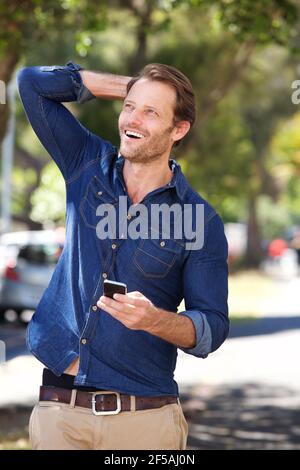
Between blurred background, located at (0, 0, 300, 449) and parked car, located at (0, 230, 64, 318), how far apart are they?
24mm

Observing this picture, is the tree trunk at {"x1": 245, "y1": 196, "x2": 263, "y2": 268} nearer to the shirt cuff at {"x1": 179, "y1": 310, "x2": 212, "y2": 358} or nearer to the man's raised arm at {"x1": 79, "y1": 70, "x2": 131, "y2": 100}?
the man's raised arm at {"x1": 79, "y1": 70, "x2": 131, "y2": 100}

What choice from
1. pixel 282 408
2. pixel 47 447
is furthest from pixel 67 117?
pixel 282 408

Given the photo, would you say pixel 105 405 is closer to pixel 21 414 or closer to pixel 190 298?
pixel 190 298

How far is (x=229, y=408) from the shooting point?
467 inches

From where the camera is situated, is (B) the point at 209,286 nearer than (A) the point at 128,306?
No

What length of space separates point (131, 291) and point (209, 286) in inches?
10.1

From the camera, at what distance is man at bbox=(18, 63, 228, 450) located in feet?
12.3

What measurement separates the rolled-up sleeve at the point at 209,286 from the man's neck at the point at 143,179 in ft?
0.79

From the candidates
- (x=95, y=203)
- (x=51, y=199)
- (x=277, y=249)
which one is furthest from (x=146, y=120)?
(x=277, y=249)

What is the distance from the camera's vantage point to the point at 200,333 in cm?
361

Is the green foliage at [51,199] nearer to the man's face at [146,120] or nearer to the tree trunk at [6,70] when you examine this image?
the tree trunk at [6,70]

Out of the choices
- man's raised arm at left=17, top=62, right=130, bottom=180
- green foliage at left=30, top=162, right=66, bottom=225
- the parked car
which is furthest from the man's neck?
green foliage at left=30, top=162, right=66, bottom=225

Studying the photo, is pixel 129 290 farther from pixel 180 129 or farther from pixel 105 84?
pixel 105 84

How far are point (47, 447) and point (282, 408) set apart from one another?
816cm
